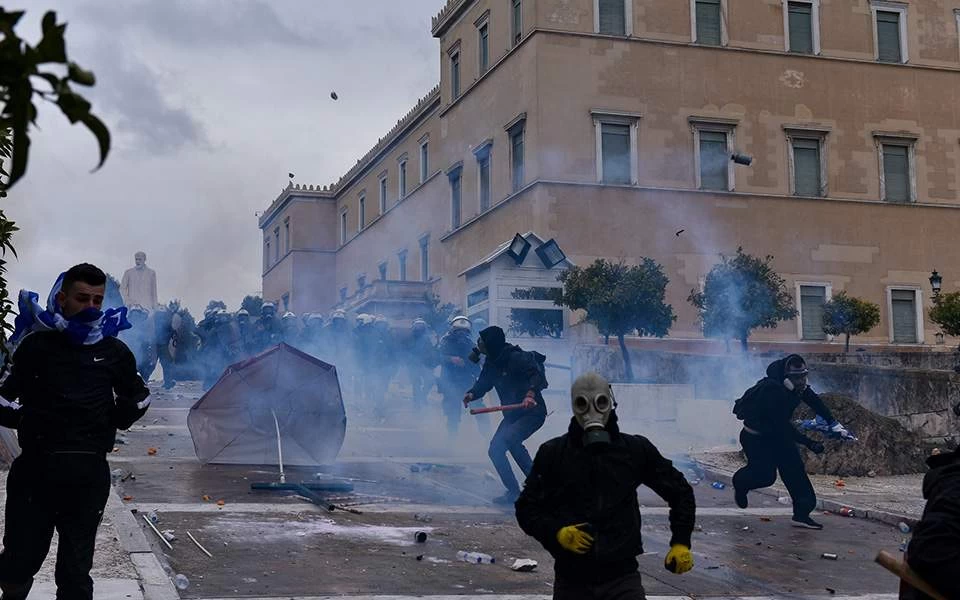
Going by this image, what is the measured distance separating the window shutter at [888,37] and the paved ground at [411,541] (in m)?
26.6

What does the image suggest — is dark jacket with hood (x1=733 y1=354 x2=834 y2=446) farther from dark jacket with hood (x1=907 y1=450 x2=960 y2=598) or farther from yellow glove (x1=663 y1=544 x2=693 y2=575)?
dark jacket with hood (x1=907 y1=450 x2=960 y2=598)

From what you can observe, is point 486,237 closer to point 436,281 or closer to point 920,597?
point 436,281

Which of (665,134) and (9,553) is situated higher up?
(665,134)

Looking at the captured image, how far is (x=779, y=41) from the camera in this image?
35906 mm

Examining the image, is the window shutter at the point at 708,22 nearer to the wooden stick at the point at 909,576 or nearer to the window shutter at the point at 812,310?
the window shutter at the point at 812,310

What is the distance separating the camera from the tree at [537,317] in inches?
1012

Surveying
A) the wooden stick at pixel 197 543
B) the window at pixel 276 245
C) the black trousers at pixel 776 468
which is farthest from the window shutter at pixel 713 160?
the window at pixel 276 245

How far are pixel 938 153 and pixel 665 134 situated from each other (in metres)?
9.38

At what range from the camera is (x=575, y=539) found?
4.55m

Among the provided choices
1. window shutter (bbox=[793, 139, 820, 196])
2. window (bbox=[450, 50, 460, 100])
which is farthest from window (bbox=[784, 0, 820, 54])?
window (bbox=[450, 50, 460, 100])

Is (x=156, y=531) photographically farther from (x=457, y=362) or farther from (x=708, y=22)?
(x=708, y=22)

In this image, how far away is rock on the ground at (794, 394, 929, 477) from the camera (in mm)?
15352

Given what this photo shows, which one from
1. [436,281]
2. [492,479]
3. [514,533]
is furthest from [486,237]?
[514,533]

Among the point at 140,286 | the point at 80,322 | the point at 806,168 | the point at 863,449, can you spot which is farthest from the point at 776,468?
the point at 806,168
